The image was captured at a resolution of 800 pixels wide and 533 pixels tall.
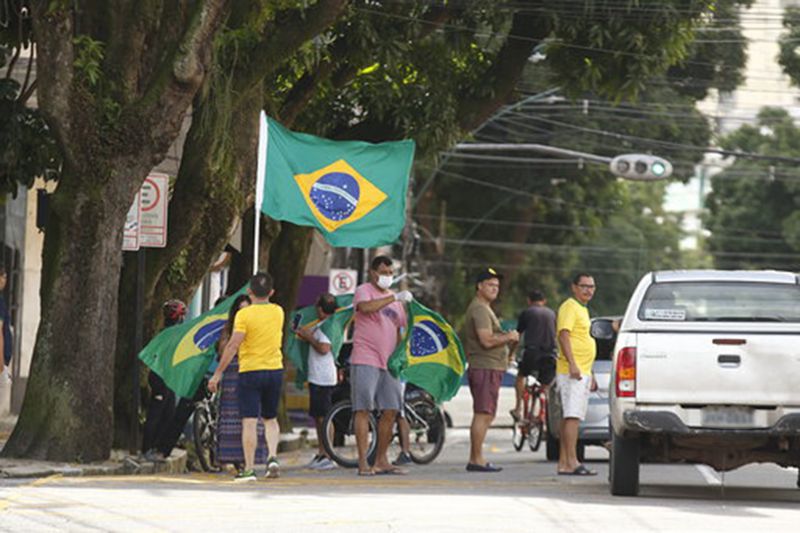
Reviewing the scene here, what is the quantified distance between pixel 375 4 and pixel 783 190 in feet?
160

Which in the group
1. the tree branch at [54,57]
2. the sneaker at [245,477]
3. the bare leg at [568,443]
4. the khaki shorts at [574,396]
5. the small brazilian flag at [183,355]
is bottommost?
the sneaker at [245,477]

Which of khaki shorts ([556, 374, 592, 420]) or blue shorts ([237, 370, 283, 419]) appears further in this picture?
khaki shorts ([556, 374, 592, 420])

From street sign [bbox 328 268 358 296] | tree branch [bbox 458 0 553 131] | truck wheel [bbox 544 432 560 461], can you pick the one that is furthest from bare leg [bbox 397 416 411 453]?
street sign [bbox 328 268 358 296]

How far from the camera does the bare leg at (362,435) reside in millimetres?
18609

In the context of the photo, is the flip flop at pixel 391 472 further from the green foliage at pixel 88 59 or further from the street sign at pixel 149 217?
the green foliage at pixel 88 59

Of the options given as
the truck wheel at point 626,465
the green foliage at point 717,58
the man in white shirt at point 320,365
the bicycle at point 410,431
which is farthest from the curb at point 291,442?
the truck wheel at point 626,465

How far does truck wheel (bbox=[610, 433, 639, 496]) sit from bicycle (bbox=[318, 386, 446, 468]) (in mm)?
4580

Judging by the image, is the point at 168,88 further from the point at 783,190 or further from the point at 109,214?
the point at 783,190

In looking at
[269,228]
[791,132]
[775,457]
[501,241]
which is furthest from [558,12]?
[791,132]

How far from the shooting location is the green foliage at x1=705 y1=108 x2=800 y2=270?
68375 mm

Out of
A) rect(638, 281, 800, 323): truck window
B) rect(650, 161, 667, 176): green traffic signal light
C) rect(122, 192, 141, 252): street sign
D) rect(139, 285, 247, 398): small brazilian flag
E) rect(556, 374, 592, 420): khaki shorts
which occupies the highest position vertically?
rect(650, 161, 667, 176): green traffic signal light

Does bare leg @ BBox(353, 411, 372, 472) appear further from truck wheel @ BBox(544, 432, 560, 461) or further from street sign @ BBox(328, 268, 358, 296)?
street sign @ BBox(328, 268, 358, 296)

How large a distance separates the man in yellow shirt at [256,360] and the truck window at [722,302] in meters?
3.31

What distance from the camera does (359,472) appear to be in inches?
741
